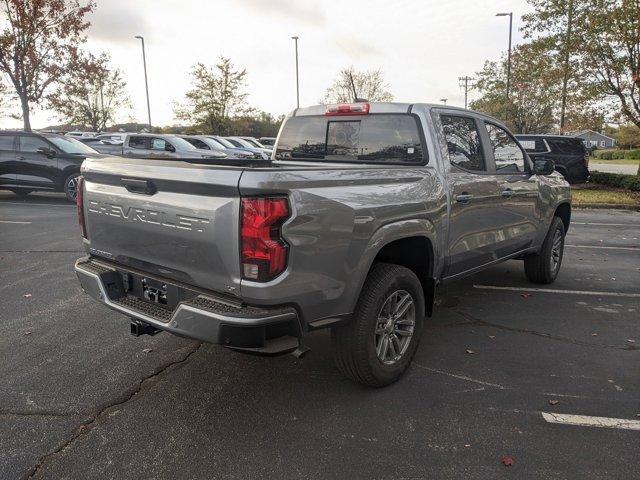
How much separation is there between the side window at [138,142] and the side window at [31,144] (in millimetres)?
4672

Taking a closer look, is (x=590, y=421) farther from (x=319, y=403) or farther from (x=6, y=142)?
(x=6, y=142)

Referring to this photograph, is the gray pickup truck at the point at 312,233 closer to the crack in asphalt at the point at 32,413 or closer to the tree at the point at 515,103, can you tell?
A: the crack in asphalt at the point at 32,413

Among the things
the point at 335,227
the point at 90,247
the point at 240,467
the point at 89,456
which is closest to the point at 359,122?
the point at 335,227

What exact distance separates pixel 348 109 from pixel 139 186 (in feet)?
6.32

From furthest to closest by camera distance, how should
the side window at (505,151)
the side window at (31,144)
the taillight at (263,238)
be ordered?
the side window at (31,144) → the side window at (505,151) → the taillight at (263,238)

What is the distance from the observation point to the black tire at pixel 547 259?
588 cm

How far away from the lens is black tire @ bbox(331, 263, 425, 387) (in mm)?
3162

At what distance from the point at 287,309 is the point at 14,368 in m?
2.28

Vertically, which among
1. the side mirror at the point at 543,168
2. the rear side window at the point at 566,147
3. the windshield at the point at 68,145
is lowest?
the side mirror at the point at 543,168

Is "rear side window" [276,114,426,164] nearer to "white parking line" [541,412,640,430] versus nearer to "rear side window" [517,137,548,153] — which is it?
"white parking line" [541,412,640,430]

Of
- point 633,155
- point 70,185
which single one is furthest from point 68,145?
point 633,155

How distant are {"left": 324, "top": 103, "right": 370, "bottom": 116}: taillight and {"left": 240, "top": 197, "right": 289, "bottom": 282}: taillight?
6.08 ft

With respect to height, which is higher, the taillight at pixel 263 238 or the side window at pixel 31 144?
the side window at pixel 31 144

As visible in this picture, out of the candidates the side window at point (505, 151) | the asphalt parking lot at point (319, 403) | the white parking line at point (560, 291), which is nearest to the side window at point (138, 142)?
the asphalt parking lot at point (319, 403)
